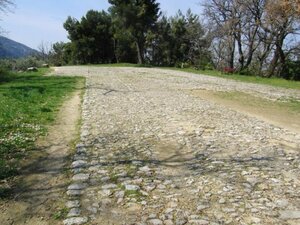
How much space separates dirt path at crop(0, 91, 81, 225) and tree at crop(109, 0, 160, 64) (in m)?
34.5

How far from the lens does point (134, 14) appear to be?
133ft

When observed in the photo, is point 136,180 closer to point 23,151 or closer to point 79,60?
point 23,151

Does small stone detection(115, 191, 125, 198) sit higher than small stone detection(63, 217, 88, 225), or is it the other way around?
small stone detection(115, 191, 125, 198)

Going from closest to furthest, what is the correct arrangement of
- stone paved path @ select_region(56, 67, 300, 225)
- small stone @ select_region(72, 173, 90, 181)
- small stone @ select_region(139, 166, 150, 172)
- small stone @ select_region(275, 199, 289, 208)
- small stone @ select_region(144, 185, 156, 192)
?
1. stone paved path @ select_region(56, 67, 300, 225)
2. small stone @ select_region(275, 199, 289, 208)
3. small stone @ select_region(144, 185, 156, 192)
4. small stone @ select_region(72, 173, 90, 181)
5. small stone @ select_region(139, 166, 150, 172)

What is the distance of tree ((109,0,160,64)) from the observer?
4053cm

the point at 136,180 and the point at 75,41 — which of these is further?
the point at 75,41

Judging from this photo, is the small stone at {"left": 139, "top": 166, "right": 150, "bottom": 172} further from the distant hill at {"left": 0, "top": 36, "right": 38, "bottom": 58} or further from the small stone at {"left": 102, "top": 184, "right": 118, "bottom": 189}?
the distant hill at {"left": 0, "top": 36, "right": 38, "bottom": 58}

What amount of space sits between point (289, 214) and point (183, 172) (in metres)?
1.71

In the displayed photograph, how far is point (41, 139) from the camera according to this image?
7.42 m

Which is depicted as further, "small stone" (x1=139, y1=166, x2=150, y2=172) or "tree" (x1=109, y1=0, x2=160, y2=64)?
"tree" (x1=109, y1=0, x2=160, y2=64)

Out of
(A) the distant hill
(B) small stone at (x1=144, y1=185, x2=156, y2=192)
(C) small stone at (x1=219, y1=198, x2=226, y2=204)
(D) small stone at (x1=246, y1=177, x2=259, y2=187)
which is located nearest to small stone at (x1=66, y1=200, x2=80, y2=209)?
(B) small stone at (x1=144, y1=185, x2=156, y2=192)

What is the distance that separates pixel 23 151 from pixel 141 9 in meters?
35.8

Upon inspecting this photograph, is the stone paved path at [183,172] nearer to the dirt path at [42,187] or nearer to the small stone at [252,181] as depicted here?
the small stone at [252,181]

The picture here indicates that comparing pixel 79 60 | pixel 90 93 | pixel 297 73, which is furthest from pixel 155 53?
pixel 90 93
